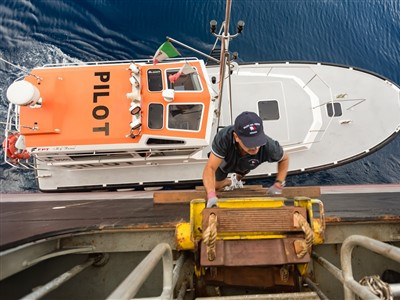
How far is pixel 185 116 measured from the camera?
213 inches

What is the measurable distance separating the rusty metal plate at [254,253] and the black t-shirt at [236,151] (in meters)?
1.39

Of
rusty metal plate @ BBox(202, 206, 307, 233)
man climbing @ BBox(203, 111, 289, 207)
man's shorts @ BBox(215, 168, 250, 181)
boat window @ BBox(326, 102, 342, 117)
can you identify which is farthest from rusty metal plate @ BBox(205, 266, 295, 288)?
boat window @ BBox(326, 102, 342, 117)

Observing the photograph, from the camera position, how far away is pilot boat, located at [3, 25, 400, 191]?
17.0ft

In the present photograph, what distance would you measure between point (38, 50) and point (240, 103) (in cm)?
590

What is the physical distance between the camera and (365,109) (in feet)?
21.6

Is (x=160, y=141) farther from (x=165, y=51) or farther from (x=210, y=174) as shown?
(x=210, y=174)

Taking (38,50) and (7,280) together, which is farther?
(38,50)

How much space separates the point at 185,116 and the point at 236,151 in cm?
243

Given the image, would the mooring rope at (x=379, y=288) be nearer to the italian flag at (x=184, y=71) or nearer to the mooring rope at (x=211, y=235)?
the mooring rope at (x=211, y=235)

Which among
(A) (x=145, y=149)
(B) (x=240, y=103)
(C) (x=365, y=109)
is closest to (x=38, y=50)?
(A) (x=145, y=149)

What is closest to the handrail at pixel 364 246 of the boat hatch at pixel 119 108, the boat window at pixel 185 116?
the boat hatch at pixel 119 108

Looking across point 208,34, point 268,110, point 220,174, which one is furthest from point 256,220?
point 208,34

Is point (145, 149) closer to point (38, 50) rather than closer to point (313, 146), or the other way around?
point (313, 146)

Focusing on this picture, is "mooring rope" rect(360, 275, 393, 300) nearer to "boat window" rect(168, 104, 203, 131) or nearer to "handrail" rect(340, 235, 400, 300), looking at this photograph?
"handrail" rect(340, 235, 400, 300)
